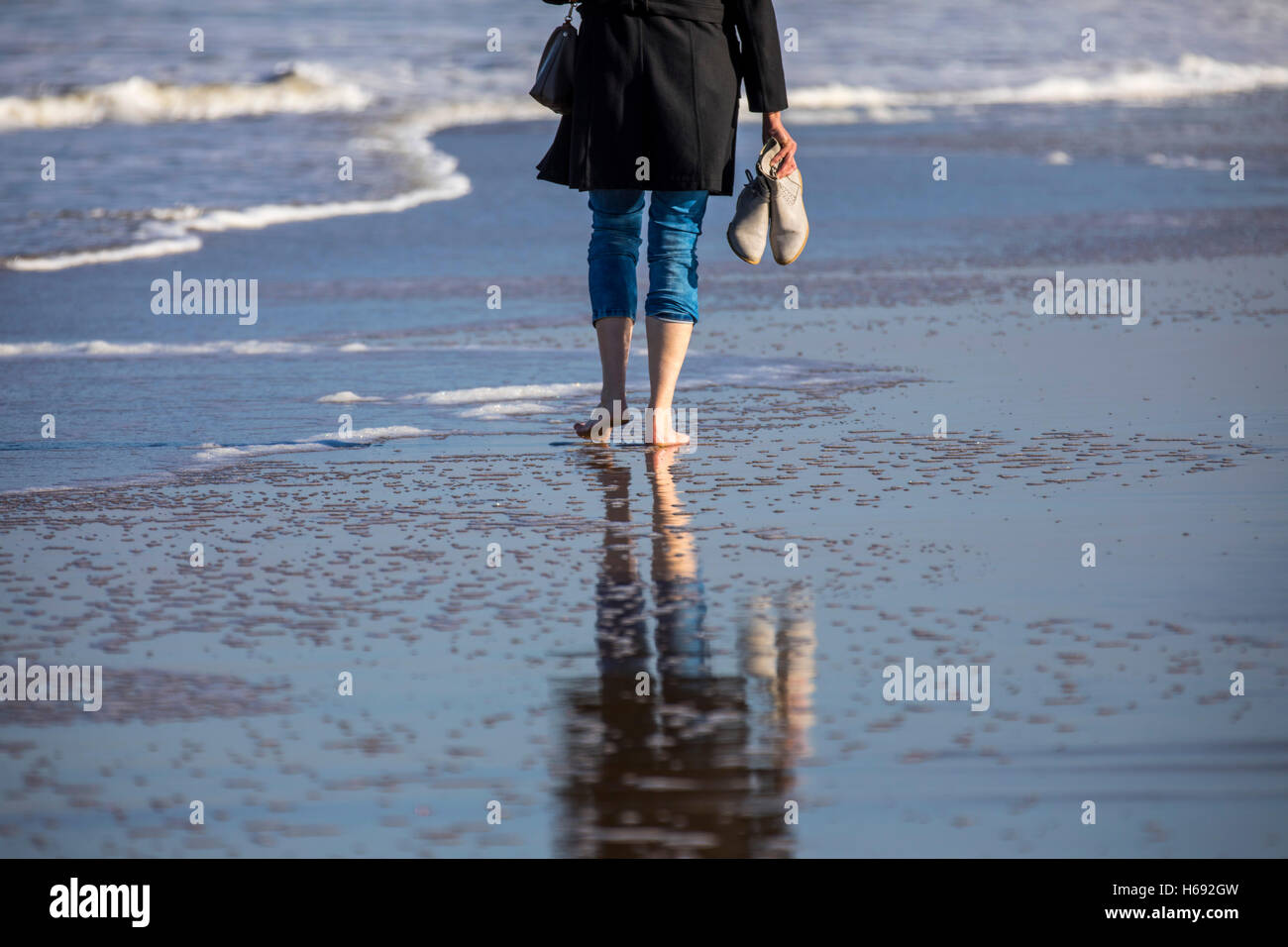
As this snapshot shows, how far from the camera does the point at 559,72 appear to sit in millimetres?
5328

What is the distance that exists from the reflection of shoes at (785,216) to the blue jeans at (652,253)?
8.0 inches

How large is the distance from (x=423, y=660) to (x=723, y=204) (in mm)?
8143

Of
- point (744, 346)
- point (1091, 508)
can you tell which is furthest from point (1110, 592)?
point (744, 346)

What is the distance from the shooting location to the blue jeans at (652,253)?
5.21 m

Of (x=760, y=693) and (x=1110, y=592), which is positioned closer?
(x=760, y=693)

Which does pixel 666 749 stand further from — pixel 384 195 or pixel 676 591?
pixel 384 195

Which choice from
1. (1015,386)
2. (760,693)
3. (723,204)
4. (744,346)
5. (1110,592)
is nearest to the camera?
(760,693)

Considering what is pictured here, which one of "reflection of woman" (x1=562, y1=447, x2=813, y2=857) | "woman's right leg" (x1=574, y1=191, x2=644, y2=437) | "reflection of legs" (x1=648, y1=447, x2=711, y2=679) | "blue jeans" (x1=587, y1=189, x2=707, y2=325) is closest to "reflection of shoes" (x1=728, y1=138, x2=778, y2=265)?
"blue jeans" (x1=587, y1=189, x2=707, y2=325)

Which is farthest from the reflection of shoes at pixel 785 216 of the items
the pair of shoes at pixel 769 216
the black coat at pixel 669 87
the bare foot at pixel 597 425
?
the bare foot at pixel 597 425

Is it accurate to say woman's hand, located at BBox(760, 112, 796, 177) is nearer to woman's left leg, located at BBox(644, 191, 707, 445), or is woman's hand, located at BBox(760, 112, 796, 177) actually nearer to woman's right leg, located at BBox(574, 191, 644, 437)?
woman's left leg, located at BBox(644, 191, 707, 445)

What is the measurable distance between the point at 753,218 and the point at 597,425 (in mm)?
765
